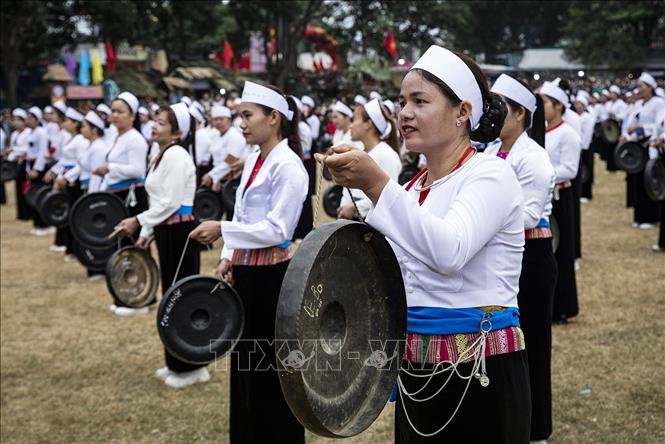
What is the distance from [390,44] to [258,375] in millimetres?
33301

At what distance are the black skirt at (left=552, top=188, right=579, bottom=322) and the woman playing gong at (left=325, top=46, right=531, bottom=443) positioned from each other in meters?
4.47

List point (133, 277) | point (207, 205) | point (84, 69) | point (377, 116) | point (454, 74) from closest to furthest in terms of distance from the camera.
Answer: point (454, 74) < point (133, 277) < point (377, 116) < point (207, 205) < point (84, 69)

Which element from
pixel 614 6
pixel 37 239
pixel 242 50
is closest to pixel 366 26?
pixel 242 50

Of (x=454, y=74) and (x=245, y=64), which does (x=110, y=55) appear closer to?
(x=245, y=64)

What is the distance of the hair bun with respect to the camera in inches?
99.7

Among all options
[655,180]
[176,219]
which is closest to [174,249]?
[176,219]

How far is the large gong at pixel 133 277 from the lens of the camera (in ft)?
20.0

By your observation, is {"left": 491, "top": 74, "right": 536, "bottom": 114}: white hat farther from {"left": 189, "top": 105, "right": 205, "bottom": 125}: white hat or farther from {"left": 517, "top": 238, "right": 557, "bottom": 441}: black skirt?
{"left": 189, "top": 105, "right": 205, "bottom": 125}: white hat

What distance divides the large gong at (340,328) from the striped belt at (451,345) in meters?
0.06

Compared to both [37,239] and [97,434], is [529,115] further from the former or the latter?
[37,239]

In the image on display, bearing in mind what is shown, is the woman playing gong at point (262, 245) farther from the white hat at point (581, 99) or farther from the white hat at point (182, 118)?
the white hat at point (581, 99)

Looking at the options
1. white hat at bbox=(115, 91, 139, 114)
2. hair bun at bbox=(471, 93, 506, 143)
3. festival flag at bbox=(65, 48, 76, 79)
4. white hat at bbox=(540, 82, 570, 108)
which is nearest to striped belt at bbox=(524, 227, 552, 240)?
hair bun at bbox=(471, 93, 506, 143)

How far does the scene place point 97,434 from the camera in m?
5.05

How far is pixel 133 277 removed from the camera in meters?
6.24
